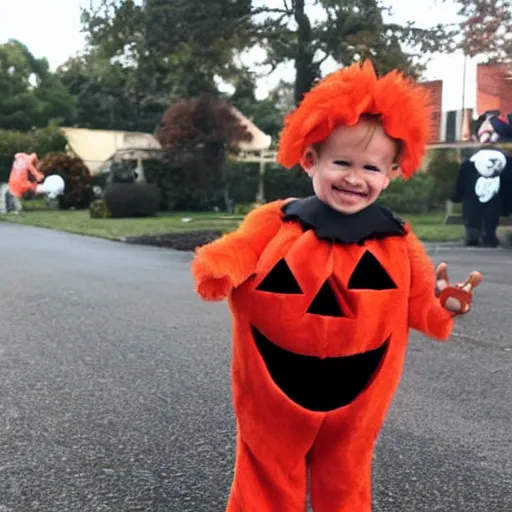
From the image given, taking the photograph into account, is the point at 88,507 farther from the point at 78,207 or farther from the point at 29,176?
the point at 78,207

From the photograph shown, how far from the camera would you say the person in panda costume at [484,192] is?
41.2 feet

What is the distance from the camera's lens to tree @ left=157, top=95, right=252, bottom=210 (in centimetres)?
2458

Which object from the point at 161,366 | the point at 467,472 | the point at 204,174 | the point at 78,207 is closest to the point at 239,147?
the point at 204,174

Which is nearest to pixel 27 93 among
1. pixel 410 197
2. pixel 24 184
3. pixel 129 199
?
pixel 24 184

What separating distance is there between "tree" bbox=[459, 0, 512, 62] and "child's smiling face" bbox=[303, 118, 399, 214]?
11884 millimetres

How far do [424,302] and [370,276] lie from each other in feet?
0.70

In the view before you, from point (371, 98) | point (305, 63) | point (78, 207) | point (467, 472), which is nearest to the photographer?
point (371, 98)

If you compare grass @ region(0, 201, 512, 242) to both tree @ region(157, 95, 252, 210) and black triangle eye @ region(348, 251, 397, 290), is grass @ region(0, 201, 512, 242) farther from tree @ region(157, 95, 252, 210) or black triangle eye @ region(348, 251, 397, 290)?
black triangle eye @ region(348, 251, 397, 290)

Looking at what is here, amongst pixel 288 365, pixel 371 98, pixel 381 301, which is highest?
pixel 371 98

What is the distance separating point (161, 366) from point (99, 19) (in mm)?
15700

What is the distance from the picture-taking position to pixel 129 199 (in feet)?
74.2

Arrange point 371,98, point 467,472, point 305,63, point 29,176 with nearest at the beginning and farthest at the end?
point 371,98 < point 467,472 < point 305,63 < point 29,176

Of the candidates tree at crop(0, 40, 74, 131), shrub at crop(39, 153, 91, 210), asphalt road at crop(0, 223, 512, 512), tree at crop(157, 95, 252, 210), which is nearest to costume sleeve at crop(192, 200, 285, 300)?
asphalt road at crop(0, 223, 512, 512)

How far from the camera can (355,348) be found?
2.00 m
